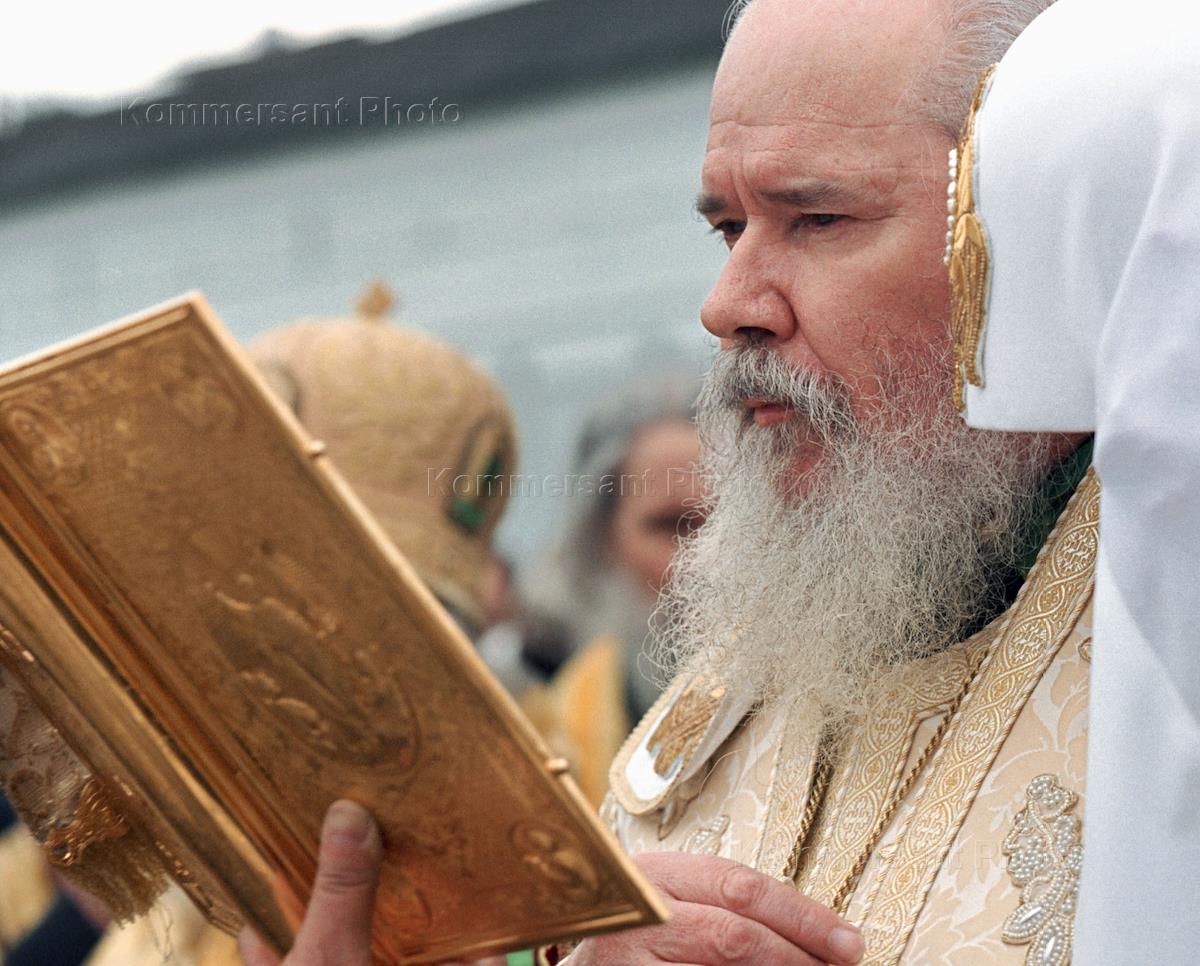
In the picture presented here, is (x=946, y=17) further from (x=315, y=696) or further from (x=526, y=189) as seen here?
(x=526, y=189)

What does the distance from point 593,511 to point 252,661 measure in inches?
206

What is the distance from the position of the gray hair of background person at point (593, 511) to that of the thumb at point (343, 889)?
15.9 feet

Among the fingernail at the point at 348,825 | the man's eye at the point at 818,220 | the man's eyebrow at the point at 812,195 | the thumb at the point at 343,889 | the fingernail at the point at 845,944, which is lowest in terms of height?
the fingernail at the point at 845,944

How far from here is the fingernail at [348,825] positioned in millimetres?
1691

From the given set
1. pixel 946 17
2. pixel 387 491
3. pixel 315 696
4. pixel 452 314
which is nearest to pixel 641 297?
pixel 452 314

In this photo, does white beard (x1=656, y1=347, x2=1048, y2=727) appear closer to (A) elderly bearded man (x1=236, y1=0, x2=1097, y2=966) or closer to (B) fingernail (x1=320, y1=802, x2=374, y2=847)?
(A) elderly bearded man (x1=236, y1=0, x2=1097, y2=966)

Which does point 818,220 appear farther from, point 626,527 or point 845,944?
point 626,527

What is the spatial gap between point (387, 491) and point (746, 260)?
2918 mm

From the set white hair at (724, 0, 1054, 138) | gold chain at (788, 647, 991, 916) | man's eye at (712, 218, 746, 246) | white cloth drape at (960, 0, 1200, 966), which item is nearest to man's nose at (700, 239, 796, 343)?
man's eye at (712, 218, 746, 246)

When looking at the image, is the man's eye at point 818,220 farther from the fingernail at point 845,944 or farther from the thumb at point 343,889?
the thumb at point 343,889

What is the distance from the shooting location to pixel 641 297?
28.4ft

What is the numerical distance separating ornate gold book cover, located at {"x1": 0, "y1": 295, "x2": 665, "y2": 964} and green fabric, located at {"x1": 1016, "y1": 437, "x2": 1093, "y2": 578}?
1.00 metres

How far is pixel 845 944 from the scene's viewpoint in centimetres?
195
